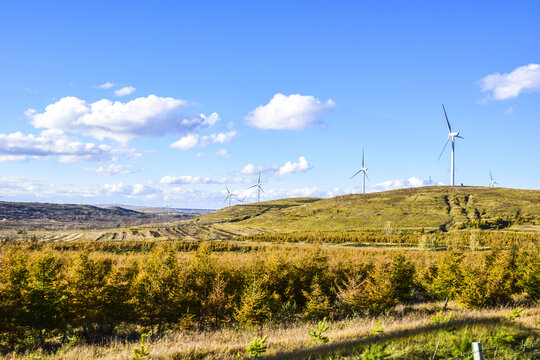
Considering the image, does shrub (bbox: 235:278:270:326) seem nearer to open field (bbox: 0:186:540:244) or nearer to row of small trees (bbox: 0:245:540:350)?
row of small trees (bbox: 0:245:540:350)

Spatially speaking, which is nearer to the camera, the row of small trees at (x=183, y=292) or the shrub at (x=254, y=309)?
the row of small trees at (x=183, y=292)

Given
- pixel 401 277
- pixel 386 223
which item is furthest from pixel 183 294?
pixel 386 223

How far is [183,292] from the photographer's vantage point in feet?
103

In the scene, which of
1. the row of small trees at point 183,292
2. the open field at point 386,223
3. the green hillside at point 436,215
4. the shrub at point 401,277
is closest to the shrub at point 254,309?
the row of small trees at point 183,292

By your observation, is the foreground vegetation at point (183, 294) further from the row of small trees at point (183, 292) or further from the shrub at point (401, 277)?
the shrub at point (401, 277)

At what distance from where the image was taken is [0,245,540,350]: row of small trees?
89.5 ft

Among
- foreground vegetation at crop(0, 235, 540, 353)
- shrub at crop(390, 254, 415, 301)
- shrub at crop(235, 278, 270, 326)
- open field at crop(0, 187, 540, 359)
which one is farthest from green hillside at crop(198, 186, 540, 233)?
shrub at crop(235, 278, 270, 326)

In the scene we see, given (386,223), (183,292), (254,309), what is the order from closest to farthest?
(254,309) < (183,292) < (386,223)

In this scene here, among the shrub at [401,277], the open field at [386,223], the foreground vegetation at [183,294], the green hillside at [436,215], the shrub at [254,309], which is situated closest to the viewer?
the foreground vegetation at [183,294]

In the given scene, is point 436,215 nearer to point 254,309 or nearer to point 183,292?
point 254,309

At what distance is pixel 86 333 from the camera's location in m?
30.9

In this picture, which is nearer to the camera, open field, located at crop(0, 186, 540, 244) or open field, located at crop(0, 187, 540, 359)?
open field, located at crop(0, 187, 540, 359)

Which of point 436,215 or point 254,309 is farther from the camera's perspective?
point 436,215

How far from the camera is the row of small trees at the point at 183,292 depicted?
2728cm
